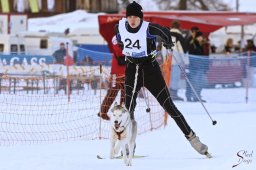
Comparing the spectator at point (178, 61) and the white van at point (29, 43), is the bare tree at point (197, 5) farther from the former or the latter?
the spectator at point (178, 61)

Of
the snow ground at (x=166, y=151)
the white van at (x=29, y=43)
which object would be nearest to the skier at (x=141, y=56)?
the snow ground at (x=166, y=151)

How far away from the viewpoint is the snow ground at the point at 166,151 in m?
6.43

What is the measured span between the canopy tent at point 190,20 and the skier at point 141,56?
1062 cm

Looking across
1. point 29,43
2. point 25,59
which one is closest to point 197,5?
point 29,43

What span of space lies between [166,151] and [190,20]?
11.4 meters

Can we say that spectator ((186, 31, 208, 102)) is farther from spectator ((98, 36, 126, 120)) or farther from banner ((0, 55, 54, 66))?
banner ((0, 55, 54, 66))

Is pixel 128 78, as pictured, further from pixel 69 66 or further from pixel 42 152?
pixel 69 66

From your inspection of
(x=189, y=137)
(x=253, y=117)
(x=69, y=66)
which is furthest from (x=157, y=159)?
(x=69, y=66)

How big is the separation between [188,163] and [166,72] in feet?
15.2

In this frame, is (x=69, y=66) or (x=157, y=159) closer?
(x=157, y=159)

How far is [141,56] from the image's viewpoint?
22.9 feet

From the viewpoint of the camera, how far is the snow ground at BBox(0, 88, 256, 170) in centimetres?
643

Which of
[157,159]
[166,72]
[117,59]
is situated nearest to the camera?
[157,159]

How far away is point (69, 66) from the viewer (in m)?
15.6
